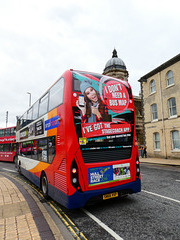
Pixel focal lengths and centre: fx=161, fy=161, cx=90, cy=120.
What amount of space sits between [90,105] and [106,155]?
5.04 feet

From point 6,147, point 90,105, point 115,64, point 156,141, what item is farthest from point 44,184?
point 115,64

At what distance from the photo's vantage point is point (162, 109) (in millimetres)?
20016

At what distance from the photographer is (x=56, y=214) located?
4.48 meters

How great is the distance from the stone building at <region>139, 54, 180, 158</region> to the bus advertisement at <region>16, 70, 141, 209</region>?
15416 millimetres

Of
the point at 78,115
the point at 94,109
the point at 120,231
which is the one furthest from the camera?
the point at 94,109

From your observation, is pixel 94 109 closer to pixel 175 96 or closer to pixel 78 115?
pixel 78 115

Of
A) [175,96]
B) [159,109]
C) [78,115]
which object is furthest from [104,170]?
[159,109]

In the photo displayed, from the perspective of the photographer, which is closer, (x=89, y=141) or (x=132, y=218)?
(x=132, y=218)

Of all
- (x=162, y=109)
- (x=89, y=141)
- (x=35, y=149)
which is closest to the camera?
(x=89, y=141)

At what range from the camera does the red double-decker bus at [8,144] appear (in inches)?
737

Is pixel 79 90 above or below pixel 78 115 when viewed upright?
above

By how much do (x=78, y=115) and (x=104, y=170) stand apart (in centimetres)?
172

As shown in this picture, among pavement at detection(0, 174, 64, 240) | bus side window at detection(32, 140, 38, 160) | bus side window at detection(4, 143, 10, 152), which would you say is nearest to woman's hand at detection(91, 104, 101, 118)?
pavement at detection(0, 174, 64, 240)

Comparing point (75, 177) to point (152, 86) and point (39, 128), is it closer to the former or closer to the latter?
point (39, 128)
